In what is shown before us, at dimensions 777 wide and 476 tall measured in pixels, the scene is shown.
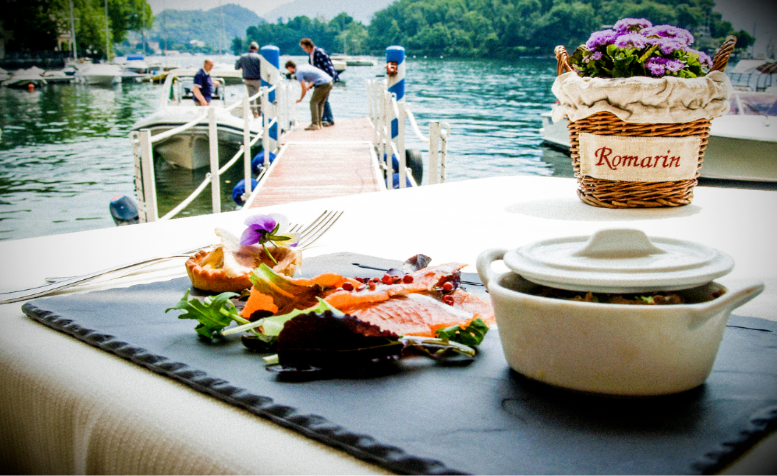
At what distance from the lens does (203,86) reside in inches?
372

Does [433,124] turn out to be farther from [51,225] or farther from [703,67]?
[51,225]

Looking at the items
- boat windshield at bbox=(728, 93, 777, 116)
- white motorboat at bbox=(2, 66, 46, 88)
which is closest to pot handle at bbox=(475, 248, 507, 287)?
boat windshield at bbox=(728, 93, 777, 116)

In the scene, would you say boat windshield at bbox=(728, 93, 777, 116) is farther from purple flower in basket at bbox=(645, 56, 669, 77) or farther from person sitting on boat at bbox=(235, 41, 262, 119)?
person sitting on boat at bbox=(235, 41, 262, 119)

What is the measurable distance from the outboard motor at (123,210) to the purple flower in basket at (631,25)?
16.0ft

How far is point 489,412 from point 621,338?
127 millimetres

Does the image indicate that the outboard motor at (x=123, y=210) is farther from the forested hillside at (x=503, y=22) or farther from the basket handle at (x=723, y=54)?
the forested hillside at (x=503, y=22)

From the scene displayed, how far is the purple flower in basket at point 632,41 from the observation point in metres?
1.59

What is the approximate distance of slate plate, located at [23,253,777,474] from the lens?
438 millimetres

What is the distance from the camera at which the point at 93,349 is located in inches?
27.5

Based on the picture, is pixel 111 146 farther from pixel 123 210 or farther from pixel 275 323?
pixel 275 323

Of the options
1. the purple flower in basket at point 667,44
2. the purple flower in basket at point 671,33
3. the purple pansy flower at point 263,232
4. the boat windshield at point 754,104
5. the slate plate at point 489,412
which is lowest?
the slate plate at point 489,412

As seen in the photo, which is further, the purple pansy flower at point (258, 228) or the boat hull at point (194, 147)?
the boat hull at point (194, 147)

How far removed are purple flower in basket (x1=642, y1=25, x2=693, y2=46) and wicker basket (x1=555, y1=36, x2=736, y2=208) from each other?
9 cm

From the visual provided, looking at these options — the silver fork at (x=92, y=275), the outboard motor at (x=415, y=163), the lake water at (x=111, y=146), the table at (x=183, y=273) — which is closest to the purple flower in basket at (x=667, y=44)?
the table at (x=183, y=273)
